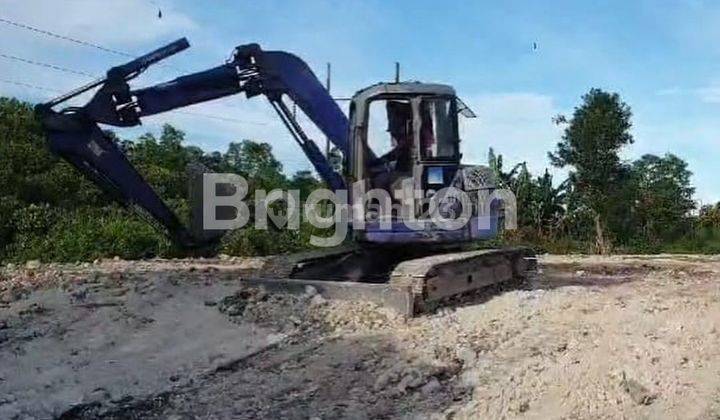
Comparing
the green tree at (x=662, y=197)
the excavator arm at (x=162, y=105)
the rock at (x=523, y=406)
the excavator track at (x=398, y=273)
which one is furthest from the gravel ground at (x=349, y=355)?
the green tree at (x=662, y=197)

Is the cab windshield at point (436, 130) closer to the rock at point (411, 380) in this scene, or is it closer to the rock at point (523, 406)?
the rock at point (411, 380)

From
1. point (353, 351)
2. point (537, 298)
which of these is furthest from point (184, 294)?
point (537, 298)

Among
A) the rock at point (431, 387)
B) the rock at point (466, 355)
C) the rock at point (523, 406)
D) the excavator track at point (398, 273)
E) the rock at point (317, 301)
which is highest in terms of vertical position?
the excavator track at point (398, 273)

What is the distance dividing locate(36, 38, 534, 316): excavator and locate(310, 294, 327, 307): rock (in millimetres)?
87

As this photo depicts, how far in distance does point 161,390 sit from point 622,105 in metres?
23.7

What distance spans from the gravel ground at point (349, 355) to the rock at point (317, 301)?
0.02 m

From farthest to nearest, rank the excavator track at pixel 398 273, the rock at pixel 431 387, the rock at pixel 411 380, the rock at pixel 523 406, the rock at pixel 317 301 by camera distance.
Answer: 1. the rock at pixel 317 301
2. the excavator track at pixel 398 273
3. the rock at pixel 411 380
4. the rock at pixel 431 387
5. the rock at pixel 523 406

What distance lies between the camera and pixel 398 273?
8.15 metres

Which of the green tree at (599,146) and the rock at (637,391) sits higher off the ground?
the green tree at (599,146)

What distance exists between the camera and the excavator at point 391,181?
8406mm

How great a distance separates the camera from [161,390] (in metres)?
5.85

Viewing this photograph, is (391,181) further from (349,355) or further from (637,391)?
(637,391)

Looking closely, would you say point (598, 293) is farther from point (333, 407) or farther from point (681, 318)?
point (333, 407)

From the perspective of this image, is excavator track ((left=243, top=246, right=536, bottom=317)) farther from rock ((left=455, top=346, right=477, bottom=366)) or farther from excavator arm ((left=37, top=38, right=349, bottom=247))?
excavator arm ((left=37, top=38, right=349, bottom=247))
